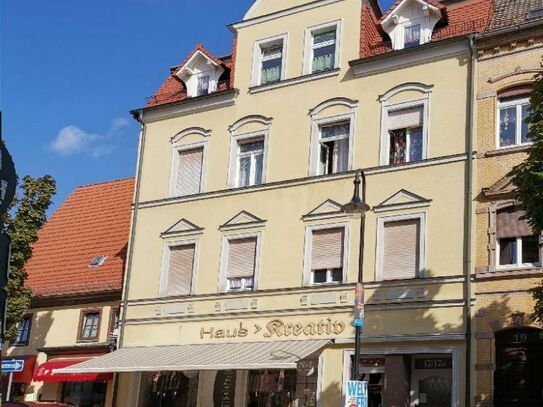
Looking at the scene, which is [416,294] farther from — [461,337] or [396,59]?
[396,59]

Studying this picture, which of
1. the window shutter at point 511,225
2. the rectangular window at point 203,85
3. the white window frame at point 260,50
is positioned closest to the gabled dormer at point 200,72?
the rectangular window at point 203,85

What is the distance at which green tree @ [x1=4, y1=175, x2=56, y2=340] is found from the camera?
26.5 metres

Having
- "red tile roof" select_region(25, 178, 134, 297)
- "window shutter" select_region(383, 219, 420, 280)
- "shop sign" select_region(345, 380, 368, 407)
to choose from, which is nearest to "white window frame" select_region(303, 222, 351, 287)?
"window shutter" select_region(383, 219, 420, 280)

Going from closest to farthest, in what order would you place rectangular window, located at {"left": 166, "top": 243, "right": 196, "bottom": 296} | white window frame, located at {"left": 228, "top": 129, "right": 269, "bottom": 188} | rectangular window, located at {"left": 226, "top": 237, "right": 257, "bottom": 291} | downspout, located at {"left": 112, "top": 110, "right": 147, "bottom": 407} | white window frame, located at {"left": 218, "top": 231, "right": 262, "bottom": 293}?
white window frame, located at {"left": 218, "top": 231, "right": 262, "bottom": 293} < rectangular window, located at {"left": 226, "top": 237, "right": 257, "bottom": 291} < white window frame, located at {"left": 228, "top": 129, "right": 269, "bottom": 188} < rectangular window, located at {"left": 166, "top": 243, "right": 196, "bottom": 296} < downspout, located at {"left": 112, "top": 110, "right": 147, "bottom": 407}

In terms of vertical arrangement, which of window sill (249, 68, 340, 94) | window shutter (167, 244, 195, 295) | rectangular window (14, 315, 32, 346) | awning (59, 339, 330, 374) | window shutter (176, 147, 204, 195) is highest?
window sill (249, 68, 340, 94)

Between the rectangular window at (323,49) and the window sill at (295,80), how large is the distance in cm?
28

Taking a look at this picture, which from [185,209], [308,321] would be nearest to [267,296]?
[308,321]

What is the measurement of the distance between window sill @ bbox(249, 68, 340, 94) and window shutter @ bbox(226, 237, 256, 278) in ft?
16.1

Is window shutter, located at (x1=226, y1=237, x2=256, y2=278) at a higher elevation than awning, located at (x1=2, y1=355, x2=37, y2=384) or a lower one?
higher

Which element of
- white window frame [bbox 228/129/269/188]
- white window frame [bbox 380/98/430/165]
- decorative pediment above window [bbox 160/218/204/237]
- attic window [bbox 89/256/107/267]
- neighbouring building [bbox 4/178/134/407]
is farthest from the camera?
attic window [bbox 89/256/107/267]

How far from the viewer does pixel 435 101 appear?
2170 centimetres

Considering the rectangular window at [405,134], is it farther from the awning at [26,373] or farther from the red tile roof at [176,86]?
the awning at [26,373]

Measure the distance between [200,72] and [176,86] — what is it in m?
1.18

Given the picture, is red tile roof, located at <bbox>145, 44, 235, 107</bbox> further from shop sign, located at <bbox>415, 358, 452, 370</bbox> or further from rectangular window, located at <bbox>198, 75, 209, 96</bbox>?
shop sign, located at <bbox>415, 358, 452, 370</bbox>
